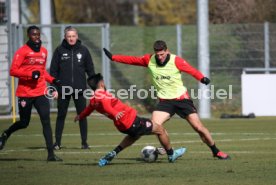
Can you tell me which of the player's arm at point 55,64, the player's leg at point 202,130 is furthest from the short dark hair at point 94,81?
the player's arm at point 55,64

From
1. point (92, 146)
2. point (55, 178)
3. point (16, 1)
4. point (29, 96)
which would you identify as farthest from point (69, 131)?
point (16, 1)

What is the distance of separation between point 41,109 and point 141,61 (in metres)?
1.86

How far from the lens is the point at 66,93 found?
1839cm

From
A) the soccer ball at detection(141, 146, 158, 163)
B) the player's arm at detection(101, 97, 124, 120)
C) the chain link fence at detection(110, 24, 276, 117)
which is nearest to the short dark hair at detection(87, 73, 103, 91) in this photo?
the player's arm at detection(101, 97, 124, 120)

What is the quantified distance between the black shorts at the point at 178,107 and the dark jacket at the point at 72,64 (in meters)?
3.37

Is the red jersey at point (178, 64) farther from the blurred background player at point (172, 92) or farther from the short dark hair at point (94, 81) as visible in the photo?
the short dark hair at point (94, 81)

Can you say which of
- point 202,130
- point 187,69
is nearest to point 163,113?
point 202,130

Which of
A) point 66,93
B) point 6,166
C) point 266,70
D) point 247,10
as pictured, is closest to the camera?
point 6,166

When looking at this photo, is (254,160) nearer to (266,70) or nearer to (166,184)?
(166,184)

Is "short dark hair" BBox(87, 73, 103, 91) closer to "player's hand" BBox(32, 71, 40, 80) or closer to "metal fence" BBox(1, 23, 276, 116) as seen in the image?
"player's hand" BBox(32, 71, 40, 80)

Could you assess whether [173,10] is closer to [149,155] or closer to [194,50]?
[194,50]

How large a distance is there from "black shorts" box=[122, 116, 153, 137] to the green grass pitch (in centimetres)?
54

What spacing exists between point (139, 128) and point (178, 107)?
119 centimetres

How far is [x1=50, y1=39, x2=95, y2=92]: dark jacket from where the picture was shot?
18547 mm
